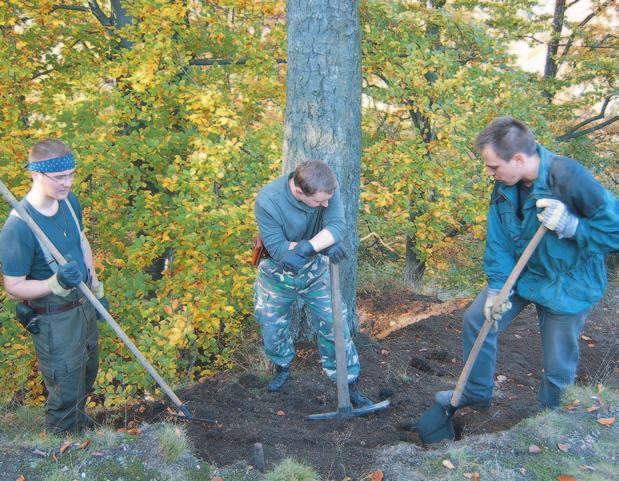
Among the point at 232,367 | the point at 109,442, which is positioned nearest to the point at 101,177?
the point at 232,367

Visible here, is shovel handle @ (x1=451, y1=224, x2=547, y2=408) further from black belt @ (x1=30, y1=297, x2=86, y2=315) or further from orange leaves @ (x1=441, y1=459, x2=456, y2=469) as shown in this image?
black belt @ (x1=30, y1=297, x2=86, y2=315)

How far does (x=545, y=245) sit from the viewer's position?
10.6 ft

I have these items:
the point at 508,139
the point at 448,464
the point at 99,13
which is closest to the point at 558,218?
the point at 508,139

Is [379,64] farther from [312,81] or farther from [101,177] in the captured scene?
[101,177]

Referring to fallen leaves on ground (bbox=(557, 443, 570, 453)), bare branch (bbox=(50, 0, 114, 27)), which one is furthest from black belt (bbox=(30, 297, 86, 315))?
bare branch (bbox=(50, 0, 114, 27))

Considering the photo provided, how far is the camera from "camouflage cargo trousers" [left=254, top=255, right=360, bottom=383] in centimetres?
411

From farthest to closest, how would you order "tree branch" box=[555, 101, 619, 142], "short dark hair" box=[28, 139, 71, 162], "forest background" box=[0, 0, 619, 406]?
"tree branch" box=[555, 101, 619, 142] → "forest background" box=[0, 0, 619, 406] → "short dark hair" box=[28, 139, 71, 162]

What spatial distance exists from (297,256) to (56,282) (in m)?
1.52

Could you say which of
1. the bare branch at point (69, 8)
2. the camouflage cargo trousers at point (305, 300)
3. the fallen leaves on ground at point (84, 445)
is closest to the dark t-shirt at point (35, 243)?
the fallen leaves on ground at point (84, 445)

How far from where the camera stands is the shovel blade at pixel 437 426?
144 inches

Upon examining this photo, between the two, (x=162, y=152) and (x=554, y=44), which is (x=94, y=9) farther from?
(x=554, y=44)

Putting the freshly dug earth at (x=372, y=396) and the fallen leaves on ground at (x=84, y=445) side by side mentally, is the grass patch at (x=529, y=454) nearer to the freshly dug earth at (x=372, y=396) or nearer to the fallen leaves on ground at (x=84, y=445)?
the freshly dug earth at (x=372, y=396)

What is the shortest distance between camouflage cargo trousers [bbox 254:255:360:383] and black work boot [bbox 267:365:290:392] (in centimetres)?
37

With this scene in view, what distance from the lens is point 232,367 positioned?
577 centimetres
